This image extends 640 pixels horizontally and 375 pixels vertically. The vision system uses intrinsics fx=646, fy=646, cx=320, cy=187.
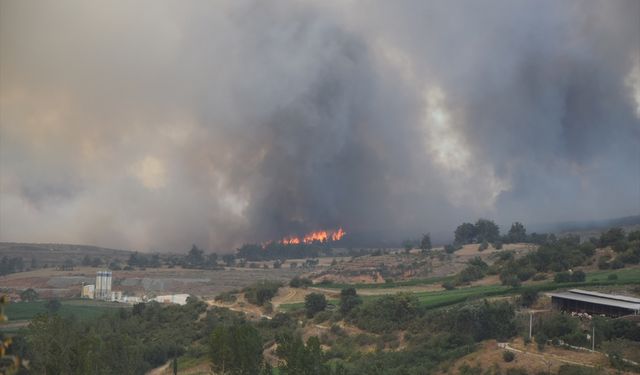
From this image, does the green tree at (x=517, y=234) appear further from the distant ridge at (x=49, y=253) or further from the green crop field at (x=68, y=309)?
the distant ridge at (x=49, y=253)

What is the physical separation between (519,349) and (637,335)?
25.0 ft

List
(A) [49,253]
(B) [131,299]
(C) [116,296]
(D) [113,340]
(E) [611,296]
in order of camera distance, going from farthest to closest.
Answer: (A) [49,253], (C) [116,296], (B) [131,299], (E) [611,296], (D) [113,340]

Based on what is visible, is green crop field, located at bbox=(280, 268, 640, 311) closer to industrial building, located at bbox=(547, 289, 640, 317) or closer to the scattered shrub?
industrial building, located at bbox=(547, 289, 640, 317)

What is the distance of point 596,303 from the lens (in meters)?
50.4

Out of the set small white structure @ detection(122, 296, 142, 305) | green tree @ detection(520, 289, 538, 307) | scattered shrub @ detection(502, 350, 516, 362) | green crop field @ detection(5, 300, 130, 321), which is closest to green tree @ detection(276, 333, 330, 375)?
scattered shrub @ detection(502, 350, 516, 362)

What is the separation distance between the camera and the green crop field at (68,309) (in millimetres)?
88562

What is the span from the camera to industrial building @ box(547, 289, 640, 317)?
48.5 m

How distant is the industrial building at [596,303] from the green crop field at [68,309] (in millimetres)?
59315

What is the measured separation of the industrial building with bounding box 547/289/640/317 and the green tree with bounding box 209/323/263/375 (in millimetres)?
26596

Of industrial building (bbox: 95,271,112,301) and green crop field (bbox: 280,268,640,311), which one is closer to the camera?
green crop field (bbox: 280,268,640,311)

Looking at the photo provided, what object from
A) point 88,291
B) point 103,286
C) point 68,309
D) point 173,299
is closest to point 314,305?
point 173,299

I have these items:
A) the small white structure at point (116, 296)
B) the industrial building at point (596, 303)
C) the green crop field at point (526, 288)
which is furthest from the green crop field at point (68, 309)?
the industrial building at point (596, 303)

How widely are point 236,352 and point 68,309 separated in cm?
6508

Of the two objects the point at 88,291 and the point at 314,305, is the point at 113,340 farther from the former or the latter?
the point at 88,291
